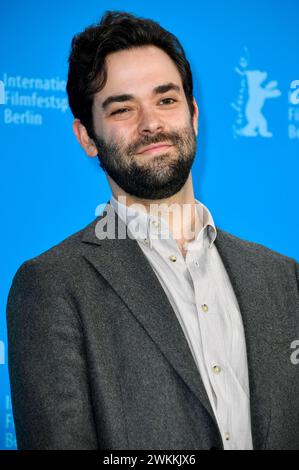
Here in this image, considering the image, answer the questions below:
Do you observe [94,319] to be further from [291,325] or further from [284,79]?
[284,79]

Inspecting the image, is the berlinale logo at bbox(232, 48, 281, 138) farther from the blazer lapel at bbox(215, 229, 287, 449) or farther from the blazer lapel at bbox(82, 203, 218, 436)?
the blazer lapel at bbox(82, 203, 218, 436)

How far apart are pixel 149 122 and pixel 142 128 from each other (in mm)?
32

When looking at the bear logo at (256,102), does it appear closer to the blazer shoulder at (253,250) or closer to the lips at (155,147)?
the blazer shoulder at (253,250)

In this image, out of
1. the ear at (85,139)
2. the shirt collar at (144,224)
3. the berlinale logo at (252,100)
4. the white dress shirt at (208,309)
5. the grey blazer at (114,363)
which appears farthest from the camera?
the berlinale logo at (252,100)

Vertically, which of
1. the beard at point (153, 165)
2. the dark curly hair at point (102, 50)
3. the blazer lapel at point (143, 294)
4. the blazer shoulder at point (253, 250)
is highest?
the dark curly hair at point (102, 50)

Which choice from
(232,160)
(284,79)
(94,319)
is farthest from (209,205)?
(94,319)

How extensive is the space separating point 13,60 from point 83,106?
594mm

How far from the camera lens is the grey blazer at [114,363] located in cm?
175

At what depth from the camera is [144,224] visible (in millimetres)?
2141

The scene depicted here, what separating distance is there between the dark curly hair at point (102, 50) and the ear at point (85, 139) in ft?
0.10

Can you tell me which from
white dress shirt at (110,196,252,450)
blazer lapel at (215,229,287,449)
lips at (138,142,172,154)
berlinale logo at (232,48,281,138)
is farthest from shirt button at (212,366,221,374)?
berlinale logo at (232,48,281,138)

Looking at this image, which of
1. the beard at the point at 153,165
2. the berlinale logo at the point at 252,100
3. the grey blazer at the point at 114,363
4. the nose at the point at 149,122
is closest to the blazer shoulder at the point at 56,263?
the grey blazer at the point at 114,363

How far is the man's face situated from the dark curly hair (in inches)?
1.4

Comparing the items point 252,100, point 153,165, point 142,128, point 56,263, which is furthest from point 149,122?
point 252,100
